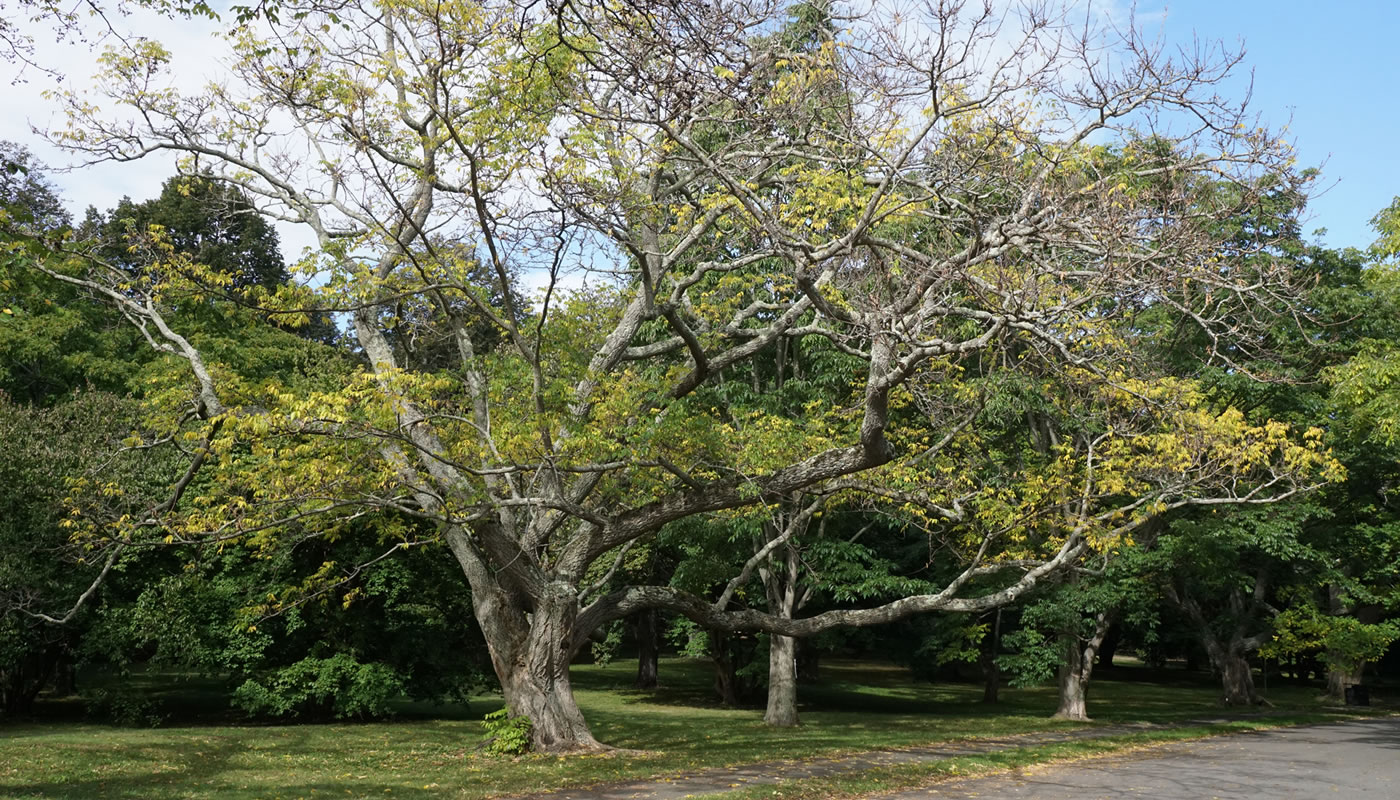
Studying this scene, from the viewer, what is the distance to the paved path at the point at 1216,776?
11.3 m

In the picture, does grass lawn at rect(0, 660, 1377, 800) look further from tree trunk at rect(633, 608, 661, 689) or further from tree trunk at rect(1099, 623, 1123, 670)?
tree trunk at rect(1099, 623, 1123, 670)

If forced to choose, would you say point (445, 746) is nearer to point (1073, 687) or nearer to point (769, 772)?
point (769, 772)

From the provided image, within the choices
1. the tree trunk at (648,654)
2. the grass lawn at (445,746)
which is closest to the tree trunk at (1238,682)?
the grass lawn at (445,746)

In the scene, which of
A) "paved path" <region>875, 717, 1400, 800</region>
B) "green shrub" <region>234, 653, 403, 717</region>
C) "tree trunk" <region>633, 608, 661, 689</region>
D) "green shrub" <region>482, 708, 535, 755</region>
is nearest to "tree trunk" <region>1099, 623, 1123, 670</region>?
"tree trunk" <region>633, 608, 661, 689</region>

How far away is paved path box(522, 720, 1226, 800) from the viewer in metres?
10.7

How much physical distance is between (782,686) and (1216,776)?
9.80m

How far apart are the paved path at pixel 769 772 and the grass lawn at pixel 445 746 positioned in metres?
0.53

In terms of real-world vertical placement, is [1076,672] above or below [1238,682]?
above

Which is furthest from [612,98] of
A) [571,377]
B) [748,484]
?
[748,484]

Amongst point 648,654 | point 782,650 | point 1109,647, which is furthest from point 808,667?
point 1109,647

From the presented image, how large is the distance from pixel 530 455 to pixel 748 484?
274 centimetres

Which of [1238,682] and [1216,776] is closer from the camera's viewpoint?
[1216,776]

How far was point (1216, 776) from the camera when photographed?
1308 centimetres

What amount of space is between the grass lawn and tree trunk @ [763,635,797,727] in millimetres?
480
